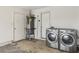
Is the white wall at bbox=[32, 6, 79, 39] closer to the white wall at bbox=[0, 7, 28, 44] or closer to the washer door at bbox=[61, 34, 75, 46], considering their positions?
the washer door at bbox=[61, 34, 75, 46]

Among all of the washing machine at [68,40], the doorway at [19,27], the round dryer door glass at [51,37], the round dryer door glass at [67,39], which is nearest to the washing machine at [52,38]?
the round dryer door glass at [51,37]

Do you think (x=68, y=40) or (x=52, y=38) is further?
(x=52, y=38)

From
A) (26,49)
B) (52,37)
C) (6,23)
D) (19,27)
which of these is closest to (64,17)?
A: (52,37)

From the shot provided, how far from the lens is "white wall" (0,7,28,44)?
110 inches

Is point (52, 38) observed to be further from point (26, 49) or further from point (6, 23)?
point (6, 23)

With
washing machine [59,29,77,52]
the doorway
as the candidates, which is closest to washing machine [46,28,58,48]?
washing machine [59,29,77,52]

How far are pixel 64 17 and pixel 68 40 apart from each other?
1056 millimetres

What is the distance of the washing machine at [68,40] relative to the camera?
7.29 ft

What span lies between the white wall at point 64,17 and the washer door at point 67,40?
0.65 meters

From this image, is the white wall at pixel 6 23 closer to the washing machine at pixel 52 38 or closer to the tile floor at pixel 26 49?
the tile floor at pixel 26 49

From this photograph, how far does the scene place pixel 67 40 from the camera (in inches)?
92.0

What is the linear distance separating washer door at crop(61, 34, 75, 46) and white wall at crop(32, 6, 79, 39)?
2.14ft

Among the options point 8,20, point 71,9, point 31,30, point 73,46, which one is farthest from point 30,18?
point 73,46

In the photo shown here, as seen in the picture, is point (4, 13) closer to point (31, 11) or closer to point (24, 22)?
point (24, 22)
